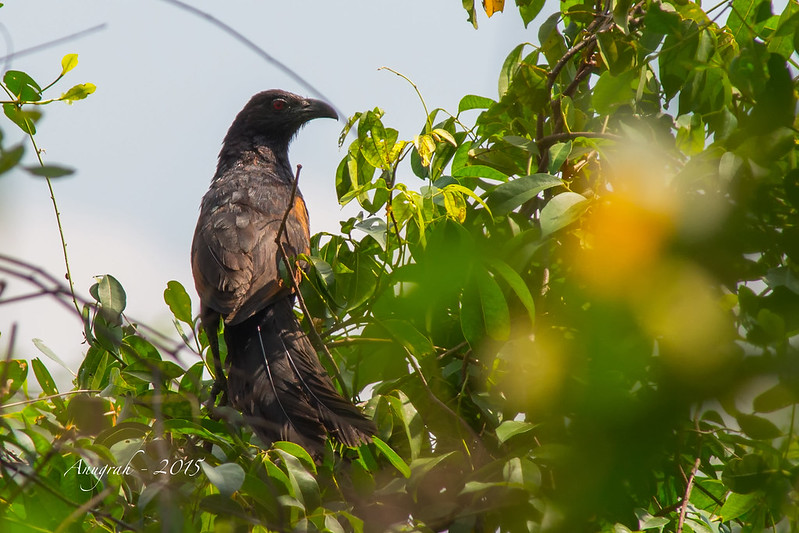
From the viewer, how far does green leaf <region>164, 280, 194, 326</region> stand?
2684 mm

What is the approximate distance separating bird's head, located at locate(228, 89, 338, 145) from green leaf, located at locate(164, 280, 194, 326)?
2302 mm

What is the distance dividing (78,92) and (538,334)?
1918 mm

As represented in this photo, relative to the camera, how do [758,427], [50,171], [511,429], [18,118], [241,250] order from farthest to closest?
[241,250], [18,118], [511,429], [50,171], [758,427]

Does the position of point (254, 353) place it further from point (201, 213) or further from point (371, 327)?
point (201, 213)

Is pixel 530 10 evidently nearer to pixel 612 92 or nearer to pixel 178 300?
pixel 612 92

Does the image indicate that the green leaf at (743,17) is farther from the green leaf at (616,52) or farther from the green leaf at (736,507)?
the green leaf at (736,507)

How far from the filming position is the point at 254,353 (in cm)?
296

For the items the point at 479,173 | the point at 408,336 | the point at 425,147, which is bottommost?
the point at 408,336

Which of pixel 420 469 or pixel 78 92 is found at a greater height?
pixel 78 92

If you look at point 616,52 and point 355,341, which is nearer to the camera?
point 616,52

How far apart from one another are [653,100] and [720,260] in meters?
1.85

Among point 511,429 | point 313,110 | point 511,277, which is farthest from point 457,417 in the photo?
point 313,110

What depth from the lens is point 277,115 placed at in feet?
16.0

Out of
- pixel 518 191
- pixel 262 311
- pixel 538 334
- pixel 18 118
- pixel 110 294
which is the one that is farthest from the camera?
pixel 262 311
